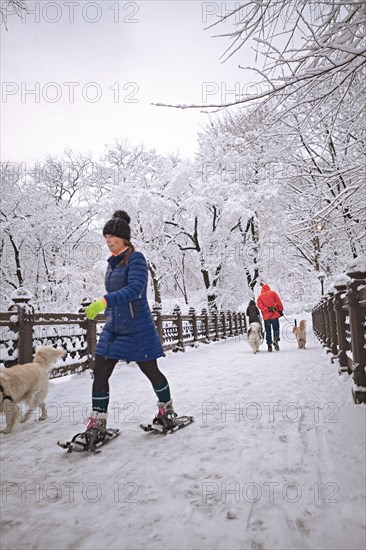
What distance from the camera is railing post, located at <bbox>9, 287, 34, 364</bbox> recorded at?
595 centimetres

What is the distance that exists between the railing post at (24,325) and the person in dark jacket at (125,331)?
10.6 ft

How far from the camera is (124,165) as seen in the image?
27.3 m

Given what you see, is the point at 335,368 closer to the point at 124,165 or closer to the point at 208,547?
the point at 208,547

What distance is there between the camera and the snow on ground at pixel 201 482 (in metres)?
1.77

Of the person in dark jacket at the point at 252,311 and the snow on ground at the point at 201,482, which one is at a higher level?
the person in dark jacket at the point at 252,311

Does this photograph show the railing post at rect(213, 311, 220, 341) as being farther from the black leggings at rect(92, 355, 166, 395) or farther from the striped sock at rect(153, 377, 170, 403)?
the black leggings at rect(92, 355, 166, 395)

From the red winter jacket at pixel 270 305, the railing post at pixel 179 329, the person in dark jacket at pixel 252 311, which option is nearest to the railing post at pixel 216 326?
the person in dark jacket at pixel 252 311

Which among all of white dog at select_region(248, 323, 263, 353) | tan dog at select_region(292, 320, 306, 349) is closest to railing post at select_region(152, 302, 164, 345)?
white dog at select_region(248, 323, 263, 353)

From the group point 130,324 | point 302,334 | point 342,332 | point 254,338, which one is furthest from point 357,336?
point 302,334

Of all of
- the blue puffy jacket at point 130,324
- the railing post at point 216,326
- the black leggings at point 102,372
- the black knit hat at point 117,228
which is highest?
the black knit hat at point 117,228

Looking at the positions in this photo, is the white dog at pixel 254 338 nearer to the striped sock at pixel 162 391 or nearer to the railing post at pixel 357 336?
the railing post at pixel 357 336

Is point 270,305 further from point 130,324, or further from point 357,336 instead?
point 130,324

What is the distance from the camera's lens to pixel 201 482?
2.33m

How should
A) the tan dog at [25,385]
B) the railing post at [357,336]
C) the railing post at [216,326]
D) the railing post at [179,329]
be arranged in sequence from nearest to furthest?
the tan dog at [25,385] < the railing post at [357,336] < the railing post at [179,329] < the railing post at [216,326]
